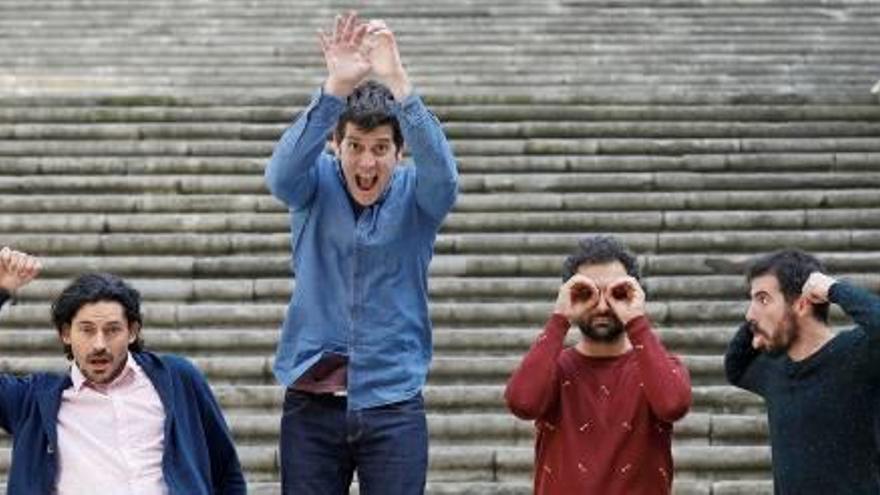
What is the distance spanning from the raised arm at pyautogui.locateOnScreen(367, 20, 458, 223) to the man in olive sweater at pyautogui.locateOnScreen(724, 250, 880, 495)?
2.79ft

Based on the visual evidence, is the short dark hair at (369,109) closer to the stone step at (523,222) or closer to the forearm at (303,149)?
the forearm at (303,149)

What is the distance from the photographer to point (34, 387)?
311cm

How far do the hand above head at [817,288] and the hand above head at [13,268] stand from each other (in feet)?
5.93

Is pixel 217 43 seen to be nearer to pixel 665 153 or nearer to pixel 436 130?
pixel 665 153

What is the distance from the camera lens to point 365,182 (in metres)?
2.92

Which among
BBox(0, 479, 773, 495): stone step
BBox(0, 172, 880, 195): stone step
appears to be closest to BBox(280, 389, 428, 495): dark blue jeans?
BBox(0, 479, 773, 495): stone step

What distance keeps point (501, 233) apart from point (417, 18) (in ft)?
13.3

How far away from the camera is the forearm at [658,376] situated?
116 inches

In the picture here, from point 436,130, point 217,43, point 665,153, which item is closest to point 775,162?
point 665,153

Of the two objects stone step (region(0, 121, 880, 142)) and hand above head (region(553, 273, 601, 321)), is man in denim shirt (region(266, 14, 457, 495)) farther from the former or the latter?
stone step (region(0, 121, 880, 142))

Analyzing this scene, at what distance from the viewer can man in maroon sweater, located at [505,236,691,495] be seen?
3.00 metres

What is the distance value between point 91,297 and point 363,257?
2.14 ft

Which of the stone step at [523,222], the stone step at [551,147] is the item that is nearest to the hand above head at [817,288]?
the stone step at [523,222]

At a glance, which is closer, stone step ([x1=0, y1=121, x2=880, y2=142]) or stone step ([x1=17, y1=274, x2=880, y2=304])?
stone step ([x1=17, y1=274, x2=880, y2=304])
